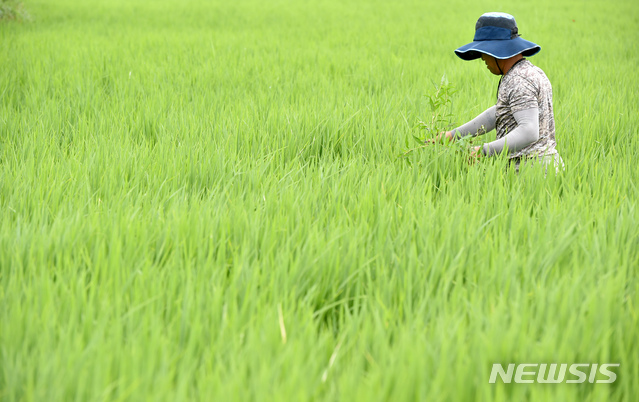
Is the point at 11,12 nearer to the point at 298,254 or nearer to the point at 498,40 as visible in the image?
the point at 498,40

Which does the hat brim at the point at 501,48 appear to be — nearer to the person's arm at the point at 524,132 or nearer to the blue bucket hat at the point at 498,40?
the blue bucket hat at the point at 498,40

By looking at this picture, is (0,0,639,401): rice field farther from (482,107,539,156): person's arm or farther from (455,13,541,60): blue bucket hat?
(455,13,541,60): blue bucket hat

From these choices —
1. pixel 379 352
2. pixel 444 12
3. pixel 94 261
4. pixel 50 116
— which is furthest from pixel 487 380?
pixel 444 12

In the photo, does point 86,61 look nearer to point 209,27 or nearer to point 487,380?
point 209,27

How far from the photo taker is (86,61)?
4691 mm

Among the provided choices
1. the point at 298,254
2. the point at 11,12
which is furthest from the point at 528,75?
the point at 11,12

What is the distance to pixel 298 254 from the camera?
136 cm

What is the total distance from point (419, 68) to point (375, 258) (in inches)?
148

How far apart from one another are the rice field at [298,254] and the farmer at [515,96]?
125 millimetres

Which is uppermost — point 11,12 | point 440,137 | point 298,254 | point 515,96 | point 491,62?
point 11,12

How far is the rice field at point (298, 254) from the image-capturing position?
0.99 metres

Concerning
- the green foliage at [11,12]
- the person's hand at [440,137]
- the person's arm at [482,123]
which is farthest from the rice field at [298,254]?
the green foliage at [11,12]

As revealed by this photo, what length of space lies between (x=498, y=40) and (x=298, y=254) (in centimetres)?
156

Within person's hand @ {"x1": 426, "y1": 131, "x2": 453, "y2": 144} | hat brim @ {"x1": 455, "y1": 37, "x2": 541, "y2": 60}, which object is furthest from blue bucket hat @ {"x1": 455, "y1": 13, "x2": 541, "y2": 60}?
person's hand @ {"x1": 426, "y1": 131, "x2": 453, "y2": 144}
